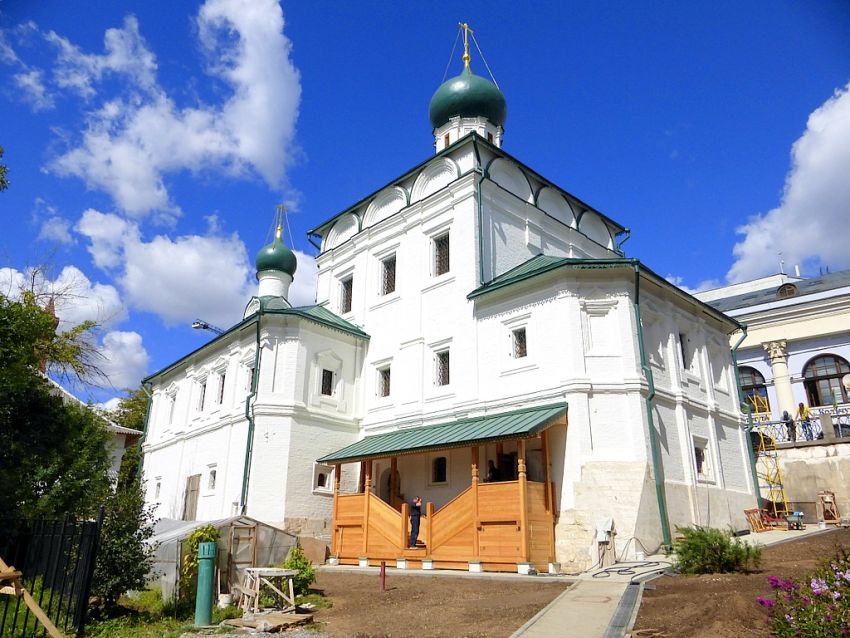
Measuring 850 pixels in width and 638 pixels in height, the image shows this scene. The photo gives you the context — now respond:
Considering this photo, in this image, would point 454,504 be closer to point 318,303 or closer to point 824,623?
point 824,623

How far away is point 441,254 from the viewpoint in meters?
19.8

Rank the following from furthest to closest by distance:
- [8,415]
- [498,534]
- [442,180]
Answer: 1. [442,180]
2. [498,534]
3. [8,415]

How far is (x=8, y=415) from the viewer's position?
33.6ft

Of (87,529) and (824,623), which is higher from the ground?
(87,529)

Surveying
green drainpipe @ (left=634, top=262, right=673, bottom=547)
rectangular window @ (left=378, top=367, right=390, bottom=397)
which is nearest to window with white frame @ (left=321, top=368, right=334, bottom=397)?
rectangular window @ (left=378, top=367, right=390, bottom=397)

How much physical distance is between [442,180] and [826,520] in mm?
14511

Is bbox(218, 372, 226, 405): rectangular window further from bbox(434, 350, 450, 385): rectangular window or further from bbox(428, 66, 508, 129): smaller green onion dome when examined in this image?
bbox(428, 66, 508, 129): smaller green onion dome

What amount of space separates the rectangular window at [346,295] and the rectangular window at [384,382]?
3374 millimetres

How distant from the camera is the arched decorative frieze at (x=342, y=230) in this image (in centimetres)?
2303

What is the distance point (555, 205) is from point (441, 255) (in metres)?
4.59

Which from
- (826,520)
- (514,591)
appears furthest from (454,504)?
(826,520)

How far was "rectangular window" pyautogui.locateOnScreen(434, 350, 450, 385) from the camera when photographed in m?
18.3

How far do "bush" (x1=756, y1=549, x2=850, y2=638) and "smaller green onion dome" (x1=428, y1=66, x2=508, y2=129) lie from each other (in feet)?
62.3

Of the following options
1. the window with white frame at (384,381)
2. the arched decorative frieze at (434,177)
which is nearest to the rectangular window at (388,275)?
the arched decorative frieze at (434,177)
